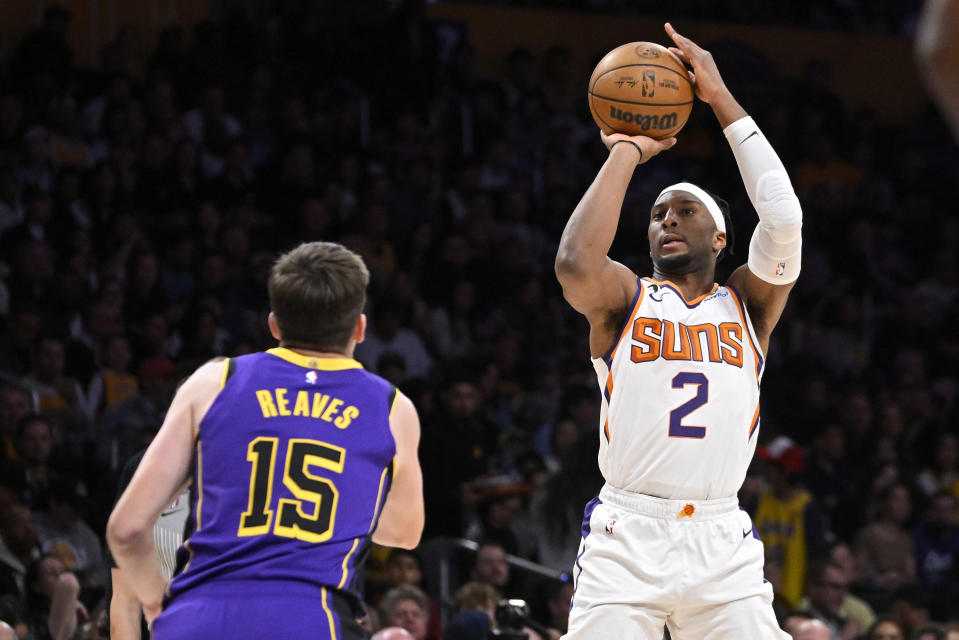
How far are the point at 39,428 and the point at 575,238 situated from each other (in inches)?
183

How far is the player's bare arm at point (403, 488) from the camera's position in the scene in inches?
129

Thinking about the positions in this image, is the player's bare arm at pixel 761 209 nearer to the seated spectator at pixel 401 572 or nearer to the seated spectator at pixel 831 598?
the seated spectator at pixel 401 572

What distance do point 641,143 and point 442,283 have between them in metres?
6.50

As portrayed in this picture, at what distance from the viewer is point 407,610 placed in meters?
6.99

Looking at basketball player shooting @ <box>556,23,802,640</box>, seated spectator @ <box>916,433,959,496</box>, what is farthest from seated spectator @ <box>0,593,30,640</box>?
seated spectator @ <box>916,433,959,496</box>

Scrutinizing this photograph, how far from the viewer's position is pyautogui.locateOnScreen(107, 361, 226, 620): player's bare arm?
9.86 ft

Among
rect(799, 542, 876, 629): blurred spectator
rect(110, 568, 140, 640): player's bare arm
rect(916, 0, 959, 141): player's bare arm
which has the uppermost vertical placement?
rect(916, 0, 959, 141): player's bare arm

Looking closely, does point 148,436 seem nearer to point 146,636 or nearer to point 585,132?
point 146,636

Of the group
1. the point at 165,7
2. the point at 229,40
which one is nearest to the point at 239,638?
the point at 229,40

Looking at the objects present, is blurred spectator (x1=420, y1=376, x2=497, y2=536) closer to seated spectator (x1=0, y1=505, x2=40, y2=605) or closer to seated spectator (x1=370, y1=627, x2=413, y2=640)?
seated spectator (x1=370, y1=627, x2=413, y2=640)

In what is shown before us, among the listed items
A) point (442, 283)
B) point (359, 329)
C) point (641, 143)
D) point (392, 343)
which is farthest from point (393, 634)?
point (442, 283)

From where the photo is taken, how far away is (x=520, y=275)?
11.4 metres

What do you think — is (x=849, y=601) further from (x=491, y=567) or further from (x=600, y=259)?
(x=600, y=259)

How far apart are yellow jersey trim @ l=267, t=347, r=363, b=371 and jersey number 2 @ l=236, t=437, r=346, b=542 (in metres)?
0.22
